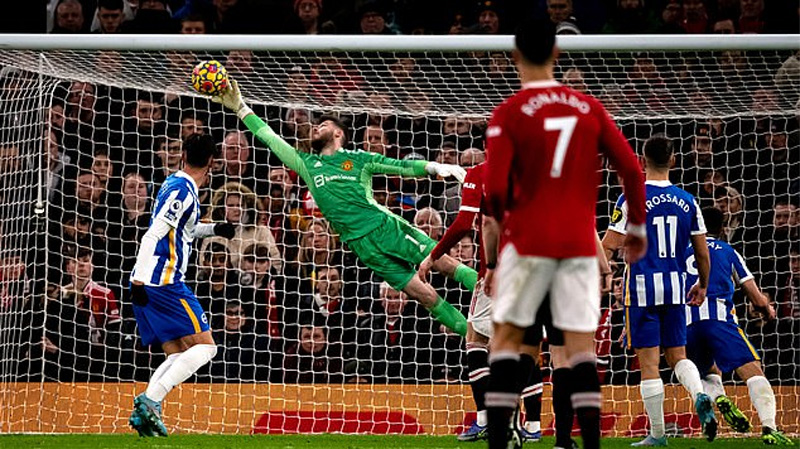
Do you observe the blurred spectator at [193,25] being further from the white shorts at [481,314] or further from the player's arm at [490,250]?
the player's arm at [490,250]

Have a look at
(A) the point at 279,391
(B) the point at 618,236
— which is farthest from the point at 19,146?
(B) the point at 618,236

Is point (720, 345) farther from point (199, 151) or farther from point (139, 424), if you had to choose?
point (139, 424)

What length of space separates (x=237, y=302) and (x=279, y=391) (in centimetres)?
114

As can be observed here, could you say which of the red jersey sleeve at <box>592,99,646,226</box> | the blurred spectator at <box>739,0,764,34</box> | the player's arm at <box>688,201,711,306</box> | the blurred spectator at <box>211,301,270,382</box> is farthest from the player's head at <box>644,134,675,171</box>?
the blurred spectator at <box>739,0,764,34</box>

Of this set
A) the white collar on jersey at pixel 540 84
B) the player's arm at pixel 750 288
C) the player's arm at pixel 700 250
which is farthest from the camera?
the player's arm at pixel 750 288

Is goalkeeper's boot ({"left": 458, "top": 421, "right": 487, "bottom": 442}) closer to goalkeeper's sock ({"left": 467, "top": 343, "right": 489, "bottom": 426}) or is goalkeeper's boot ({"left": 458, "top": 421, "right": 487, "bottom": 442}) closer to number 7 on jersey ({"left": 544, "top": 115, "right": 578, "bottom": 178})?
goalkeeper's sock ({"left": 467, "top": 343, "right": 489, "bottom": 426})

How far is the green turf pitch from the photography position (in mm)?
7867

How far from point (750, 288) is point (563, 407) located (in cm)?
344

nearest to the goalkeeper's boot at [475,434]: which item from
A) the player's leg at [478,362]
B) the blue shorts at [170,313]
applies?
the player's leg at [478,362]

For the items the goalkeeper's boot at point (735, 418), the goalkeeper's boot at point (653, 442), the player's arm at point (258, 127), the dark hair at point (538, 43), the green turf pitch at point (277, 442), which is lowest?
the green turf pitch at point (277, 442)

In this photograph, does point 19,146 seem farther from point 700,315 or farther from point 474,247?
point 700,315

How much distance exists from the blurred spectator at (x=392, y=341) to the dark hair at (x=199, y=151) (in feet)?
8.39

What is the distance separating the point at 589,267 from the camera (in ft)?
16.5

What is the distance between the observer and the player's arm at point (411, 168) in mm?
8914
